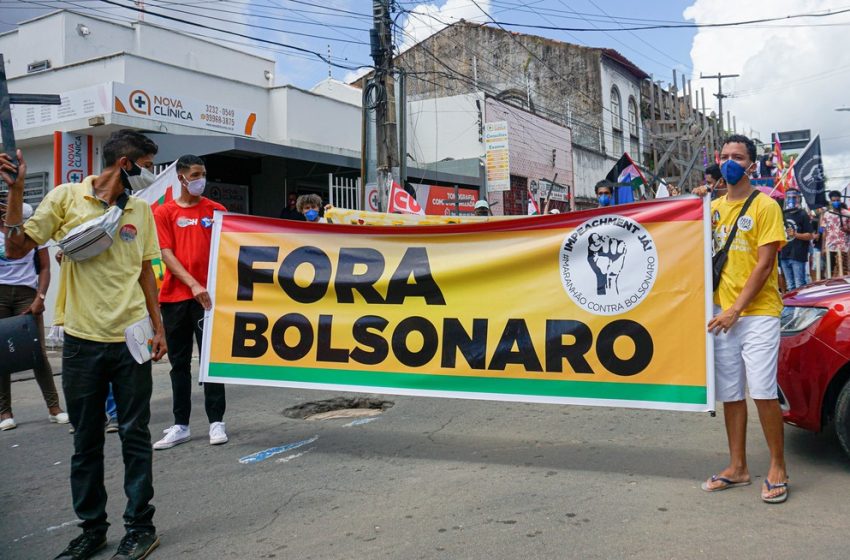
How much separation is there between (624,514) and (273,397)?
4102 millimetres

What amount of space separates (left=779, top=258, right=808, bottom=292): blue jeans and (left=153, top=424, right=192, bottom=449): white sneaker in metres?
9.68

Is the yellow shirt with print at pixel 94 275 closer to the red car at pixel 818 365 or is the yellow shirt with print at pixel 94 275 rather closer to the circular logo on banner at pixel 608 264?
the circular logo on banner at pixel 608 264

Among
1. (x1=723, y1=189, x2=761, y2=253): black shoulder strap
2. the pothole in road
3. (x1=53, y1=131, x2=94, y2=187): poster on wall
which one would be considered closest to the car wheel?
(x1=723, y1=189, x2=761, y2=253): black shoulder strap

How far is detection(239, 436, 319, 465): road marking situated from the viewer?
16.0 feet

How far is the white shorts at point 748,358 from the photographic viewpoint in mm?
3832

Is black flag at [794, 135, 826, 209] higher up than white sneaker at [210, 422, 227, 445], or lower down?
higher up

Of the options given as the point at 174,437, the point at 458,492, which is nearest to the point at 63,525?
the point at 174,437

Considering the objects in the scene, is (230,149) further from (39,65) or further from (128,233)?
(128,233)

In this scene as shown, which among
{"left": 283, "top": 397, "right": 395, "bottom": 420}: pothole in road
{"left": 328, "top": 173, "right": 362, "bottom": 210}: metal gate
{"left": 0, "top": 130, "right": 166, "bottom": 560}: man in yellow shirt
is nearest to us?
{"left": 0, "top": 130, "right": 166, "bottom": 560}: man in yellow shirt

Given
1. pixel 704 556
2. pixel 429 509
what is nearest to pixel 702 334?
pixel 704 556

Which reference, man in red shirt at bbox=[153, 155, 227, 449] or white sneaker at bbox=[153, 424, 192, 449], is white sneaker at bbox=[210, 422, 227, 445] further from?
white sneaker at bbox=[153, 424, 192, 449]

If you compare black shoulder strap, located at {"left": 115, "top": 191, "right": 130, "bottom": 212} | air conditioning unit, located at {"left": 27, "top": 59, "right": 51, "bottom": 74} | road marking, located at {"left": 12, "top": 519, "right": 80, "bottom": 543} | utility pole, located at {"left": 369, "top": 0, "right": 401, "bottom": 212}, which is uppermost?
air conditioning unit, located at {"left": 27, "top": 59, "right": 51, "bottom": 74}

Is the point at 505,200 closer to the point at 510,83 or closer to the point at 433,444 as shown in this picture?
the point at 510,83

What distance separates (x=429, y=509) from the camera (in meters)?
3.86
